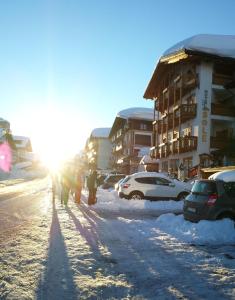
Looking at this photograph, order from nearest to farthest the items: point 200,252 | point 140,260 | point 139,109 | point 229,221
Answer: point 140,260 < point 200,252 < point 229,221 < point 139,109

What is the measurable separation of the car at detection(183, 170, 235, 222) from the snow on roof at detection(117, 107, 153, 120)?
5176 cm

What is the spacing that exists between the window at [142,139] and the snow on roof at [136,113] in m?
3.10

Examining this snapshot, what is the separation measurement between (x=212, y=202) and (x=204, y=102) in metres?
24.3

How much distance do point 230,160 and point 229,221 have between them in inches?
905

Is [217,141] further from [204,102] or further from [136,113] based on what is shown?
[136,113]

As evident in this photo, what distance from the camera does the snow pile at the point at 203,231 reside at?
10094mm

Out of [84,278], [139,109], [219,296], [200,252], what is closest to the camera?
[219,296]

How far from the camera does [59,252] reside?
818 cm

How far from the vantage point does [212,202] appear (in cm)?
1205

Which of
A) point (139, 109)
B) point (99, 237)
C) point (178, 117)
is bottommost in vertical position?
point (99, 237)

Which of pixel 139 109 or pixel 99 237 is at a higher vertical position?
pixel 139 109

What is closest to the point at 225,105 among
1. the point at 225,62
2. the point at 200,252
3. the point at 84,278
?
the point at 225,62

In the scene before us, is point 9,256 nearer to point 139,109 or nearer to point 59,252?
point 59,252

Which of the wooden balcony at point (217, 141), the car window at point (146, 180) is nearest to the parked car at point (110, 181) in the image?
the wooden balcony at point (217, 141)
